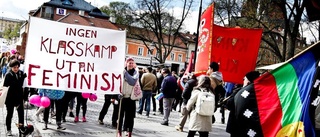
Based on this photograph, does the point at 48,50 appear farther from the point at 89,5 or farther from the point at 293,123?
the point at 89,5

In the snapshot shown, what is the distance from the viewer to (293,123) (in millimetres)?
4320

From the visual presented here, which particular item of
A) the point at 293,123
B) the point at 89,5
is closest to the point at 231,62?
the point at 293,123

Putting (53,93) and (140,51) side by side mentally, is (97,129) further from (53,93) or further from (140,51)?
(140,51)

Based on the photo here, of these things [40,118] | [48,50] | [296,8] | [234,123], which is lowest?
[40,118]

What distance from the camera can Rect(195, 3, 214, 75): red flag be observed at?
7.61 meters

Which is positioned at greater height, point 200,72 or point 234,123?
point 200,72

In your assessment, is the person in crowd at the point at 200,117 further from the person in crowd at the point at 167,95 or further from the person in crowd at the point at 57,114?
the person in crowd at the point at 167,95

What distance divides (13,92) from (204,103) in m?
3.79

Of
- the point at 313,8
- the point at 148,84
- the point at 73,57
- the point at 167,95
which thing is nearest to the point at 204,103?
the point at 73,57

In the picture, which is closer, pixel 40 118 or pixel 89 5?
pixel 40 118

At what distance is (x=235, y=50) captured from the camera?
7.78 metres

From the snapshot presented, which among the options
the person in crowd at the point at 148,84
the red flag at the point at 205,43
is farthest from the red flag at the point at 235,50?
the person in crowd at the point at 148,84

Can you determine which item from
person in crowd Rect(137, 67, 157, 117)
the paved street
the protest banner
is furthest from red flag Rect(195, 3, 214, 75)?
person in crowd Rect(137, 67, 157, 117)

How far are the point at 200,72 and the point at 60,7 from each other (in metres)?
70.4
